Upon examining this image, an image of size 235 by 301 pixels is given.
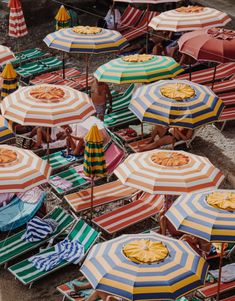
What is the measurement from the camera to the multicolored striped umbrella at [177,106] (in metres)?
12.5

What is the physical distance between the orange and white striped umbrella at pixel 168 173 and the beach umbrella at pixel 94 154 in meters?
0.48

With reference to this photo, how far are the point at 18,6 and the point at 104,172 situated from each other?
759cm

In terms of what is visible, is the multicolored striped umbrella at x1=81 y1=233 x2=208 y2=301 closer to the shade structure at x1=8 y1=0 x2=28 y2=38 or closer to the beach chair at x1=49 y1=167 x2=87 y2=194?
the beach chair at x1=49 y1=167 x2=87 y2=194

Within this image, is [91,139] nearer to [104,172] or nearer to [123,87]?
[104,172]

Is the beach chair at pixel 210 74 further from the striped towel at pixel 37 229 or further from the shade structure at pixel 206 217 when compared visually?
the shade structure at pixel 206 217

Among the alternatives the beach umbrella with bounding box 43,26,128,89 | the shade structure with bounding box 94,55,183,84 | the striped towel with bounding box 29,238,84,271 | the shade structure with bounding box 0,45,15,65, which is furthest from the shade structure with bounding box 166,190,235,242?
the shade structure with bounding box 0,45,15,65

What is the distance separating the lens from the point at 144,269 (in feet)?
28.0

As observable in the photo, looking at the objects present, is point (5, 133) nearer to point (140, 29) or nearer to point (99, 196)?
point (99, 196)

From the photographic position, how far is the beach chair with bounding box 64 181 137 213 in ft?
39.8

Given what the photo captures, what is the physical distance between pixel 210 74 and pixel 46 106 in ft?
18.8

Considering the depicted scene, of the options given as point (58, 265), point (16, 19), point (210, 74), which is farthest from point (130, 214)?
point (16, 19)

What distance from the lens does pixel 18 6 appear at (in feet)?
58.0

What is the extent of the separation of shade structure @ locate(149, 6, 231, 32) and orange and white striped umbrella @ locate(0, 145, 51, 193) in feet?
20.4

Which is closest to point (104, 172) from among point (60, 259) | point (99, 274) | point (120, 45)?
point (60, 259)
